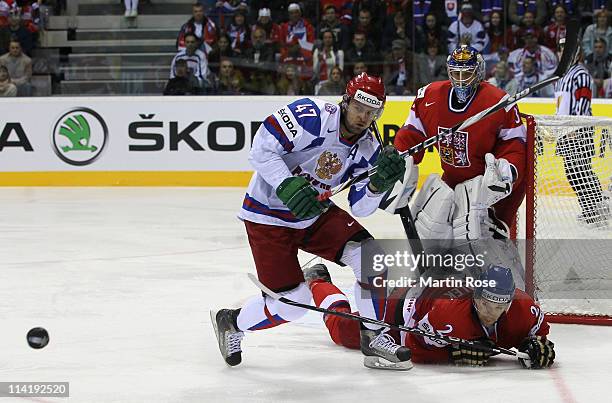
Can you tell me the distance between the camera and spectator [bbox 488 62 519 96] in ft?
27.8

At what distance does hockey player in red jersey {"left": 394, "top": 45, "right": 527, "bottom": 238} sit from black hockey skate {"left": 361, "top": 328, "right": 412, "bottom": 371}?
0.85 metres

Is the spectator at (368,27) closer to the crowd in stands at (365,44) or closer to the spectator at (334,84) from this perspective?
the crowd in stands at (365,44)

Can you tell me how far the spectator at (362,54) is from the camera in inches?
348

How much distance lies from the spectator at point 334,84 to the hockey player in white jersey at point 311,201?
5.37m

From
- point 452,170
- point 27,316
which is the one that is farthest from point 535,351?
point 27,316

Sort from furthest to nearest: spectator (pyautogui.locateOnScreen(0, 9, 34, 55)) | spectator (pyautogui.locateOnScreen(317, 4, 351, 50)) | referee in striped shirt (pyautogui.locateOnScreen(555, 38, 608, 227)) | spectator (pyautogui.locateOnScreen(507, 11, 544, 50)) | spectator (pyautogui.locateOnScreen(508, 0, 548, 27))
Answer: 1. spectator (pyautogui.locateOnScreen(0, 9, 34, 55))
2. spectator (pyautogui.locateOnScreen(317, 4, 351, 50))
3. spectator (pyautogui.locateOnScreen(508, 0, 548, 27))
4. spectator (pyautogui.locateOnScreen(507, 11, 544, 50))
5. referee in striped shirt (pyautogui.locateOnScreen(555, 38, 608, 227))

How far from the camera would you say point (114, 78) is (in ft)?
29.5

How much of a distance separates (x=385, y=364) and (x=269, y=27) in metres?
6.10

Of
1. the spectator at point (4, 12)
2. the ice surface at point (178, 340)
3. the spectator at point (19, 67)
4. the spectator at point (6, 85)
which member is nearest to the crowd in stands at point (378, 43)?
the spectator at point (19, 67)

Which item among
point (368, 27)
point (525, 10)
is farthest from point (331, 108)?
point (525, 10)

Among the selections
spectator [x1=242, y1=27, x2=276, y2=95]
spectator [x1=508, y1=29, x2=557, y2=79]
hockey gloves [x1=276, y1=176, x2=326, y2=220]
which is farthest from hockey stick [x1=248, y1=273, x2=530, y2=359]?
spectator [x1=242, y1=27, x2=276, y2=95]

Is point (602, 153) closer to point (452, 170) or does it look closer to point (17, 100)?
point (452, 170)

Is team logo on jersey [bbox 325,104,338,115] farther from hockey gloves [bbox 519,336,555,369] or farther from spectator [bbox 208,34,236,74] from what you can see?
spectator [bbox 208,34,236,74]

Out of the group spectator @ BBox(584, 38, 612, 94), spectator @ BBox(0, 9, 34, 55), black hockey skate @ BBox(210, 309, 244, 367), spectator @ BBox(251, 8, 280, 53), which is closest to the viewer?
black hockey skate @ BBox(210, 309, 244, 367)
